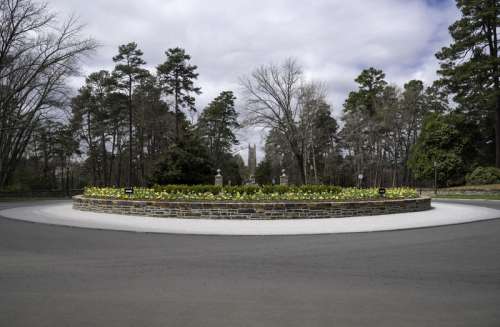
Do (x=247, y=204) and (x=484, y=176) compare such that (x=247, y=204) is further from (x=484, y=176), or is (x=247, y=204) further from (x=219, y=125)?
(x=219, y=125)

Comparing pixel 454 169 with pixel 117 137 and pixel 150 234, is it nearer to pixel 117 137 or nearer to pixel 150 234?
pixel 150 234

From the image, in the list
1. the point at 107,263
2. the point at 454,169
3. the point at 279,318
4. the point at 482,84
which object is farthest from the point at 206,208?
the point at 482,84

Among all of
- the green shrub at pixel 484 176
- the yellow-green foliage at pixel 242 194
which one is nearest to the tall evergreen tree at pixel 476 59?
the green shrub at pixel 484 176

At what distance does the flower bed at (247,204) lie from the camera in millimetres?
14219

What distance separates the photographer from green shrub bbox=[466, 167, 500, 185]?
1293 inches

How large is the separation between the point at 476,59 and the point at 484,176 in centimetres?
1112

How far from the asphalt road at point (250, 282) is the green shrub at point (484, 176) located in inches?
1076

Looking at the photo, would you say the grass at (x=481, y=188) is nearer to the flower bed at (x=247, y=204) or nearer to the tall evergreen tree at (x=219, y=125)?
the flower bed at (x=247, y=204)

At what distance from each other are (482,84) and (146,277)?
39.2 m

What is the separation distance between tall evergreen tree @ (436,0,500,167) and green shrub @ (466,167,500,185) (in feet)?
7.34

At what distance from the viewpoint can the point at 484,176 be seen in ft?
109

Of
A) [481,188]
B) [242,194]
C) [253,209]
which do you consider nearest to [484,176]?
[481,188]

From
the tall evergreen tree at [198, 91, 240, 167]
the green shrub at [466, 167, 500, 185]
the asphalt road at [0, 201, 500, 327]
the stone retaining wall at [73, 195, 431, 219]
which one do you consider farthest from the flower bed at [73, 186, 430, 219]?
the tall evergreen tree at [198, 91, 240, 167]

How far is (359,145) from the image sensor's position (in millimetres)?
49281
